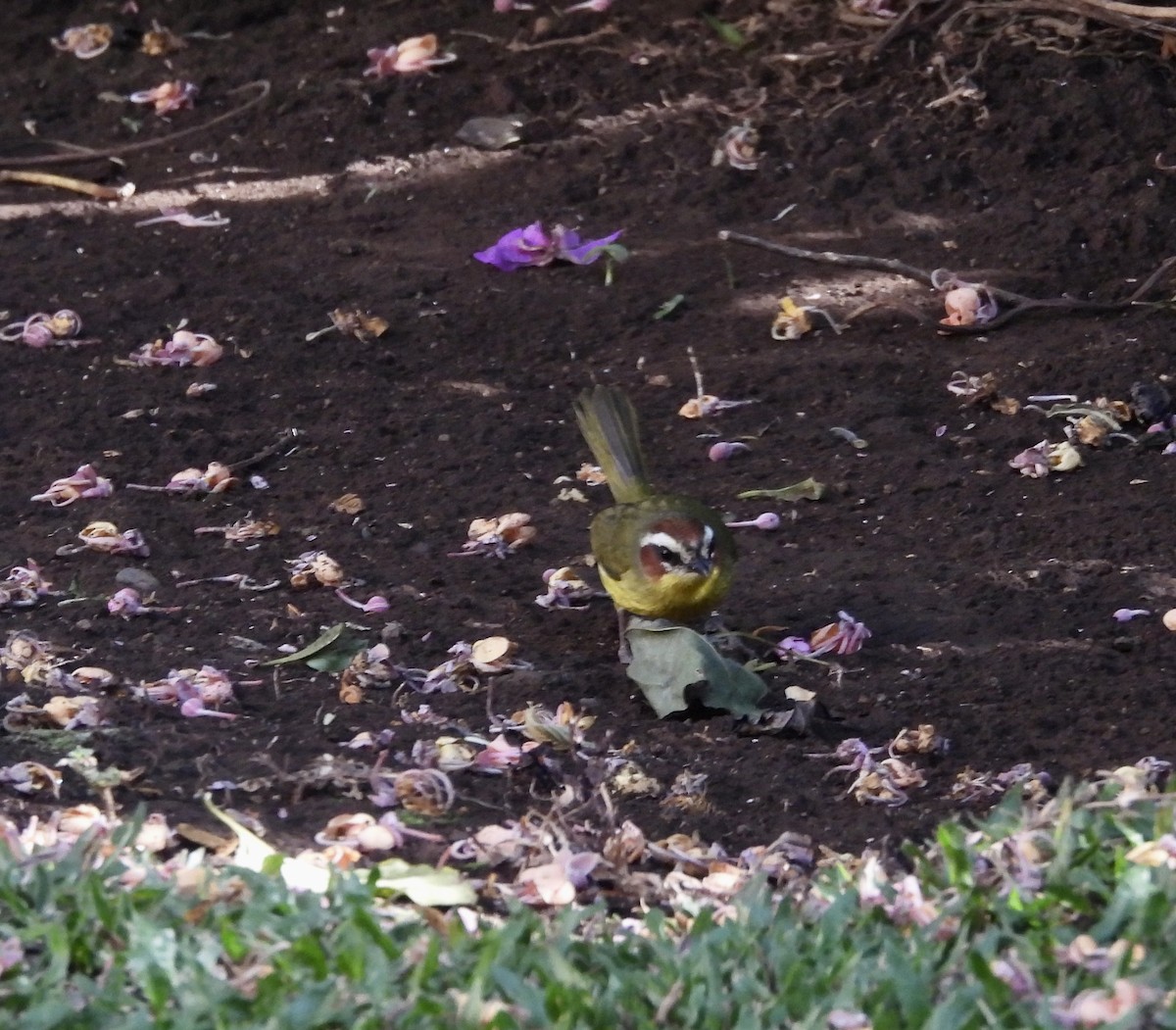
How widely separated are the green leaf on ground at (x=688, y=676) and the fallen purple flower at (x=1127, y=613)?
3.37 feet

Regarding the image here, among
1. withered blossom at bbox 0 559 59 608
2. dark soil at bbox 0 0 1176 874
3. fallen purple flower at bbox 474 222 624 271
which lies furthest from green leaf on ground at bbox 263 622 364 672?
fallen purple flower at bbox 474 222 624 271

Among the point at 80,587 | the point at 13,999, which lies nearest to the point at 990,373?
the point at 80,587

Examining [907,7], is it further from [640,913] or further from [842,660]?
[640,913]

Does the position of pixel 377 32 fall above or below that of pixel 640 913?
below

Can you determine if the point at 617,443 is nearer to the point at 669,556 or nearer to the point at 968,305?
the point at 669,556

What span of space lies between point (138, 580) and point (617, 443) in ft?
5.00

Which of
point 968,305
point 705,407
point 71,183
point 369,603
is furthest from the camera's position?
point 71,183

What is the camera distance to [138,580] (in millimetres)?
5266

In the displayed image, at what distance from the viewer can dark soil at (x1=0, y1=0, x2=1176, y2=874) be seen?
4473mm

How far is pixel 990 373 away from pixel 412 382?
204cm

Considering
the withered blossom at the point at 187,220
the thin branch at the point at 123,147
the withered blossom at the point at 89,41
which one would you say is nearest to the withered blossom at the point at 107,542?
the withered blossom at the point at 187,220

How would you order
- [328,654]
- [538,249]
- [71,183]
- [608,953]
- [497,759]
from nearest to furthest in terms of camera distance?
[608,953] → [497,759] → [328,654] → [538,249] → [71,183]

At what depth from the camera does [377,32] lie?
9078 millimetres

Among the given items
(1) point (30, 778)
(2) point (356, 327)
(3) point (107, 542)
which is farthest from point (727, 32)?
(1) point (30, 778)
